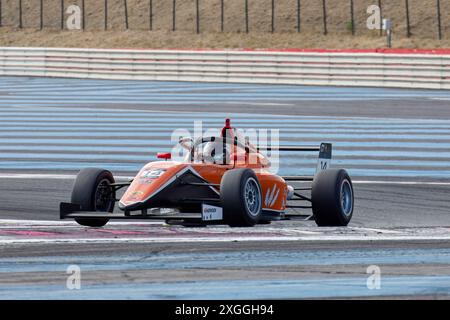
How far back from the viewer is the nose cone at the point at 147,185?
11820 millimetres

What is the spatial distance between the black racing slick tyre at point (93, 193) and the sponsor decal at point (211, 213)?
143 centimetres

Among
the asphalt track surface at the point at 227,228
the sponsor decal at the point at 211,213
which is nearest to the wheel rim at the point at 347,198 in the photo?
the asphalt track surface at the point at 227,228

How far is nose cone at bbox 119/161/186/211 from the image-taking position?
11.8 meters

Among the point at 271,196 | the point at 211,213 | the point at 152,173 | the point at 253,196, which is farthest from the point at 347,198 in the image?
the point at 152,173

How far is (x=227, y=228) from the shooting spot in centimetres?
1205

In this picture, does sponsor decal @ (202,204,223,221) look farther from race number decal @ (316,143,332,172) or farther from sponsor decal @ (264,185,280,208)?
race number decal @ (316,143,332,172)

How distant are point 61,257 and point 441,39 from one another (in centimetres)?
3730

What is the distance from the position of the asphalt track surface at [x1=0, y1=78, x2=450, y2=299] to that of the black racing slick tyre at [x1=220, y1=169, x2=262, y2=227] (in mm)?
130

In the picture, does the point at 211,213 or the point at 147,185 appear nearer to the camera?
the point at 211,213

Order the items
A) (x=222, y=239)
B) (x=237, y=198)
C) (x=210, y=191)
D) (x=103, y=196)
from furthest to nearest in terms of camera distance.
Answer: (x=103, y=196)
(x=210, y=191)
(x=237, y=198)
(x=222, y=239)

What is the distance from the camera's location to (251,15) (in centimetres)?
5188

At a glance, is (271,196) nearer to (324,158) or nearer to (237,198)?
(237,198)

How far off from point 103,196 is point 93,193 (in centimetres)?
32
